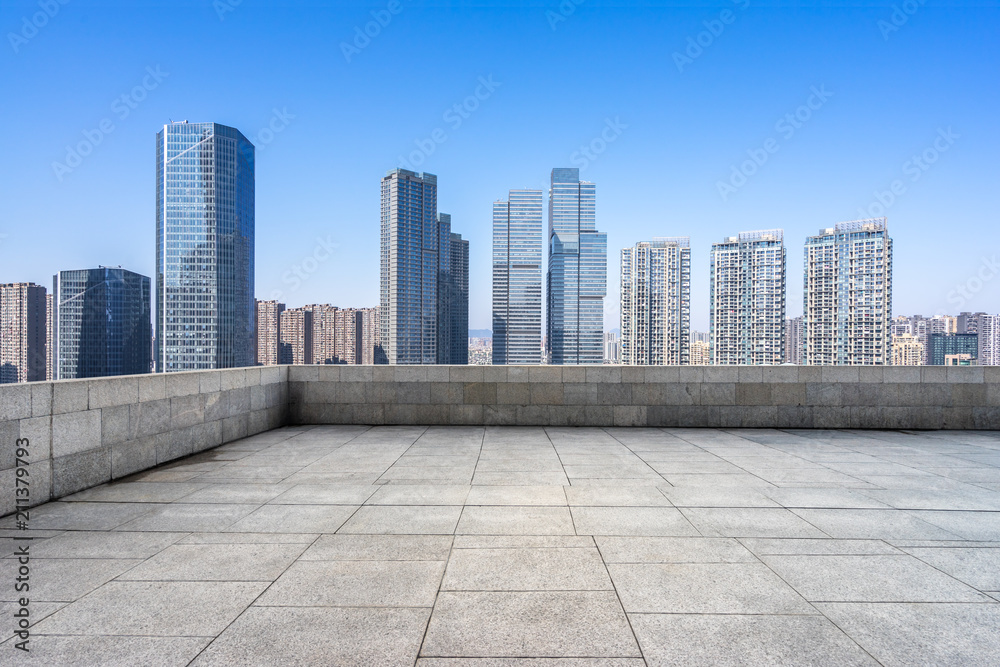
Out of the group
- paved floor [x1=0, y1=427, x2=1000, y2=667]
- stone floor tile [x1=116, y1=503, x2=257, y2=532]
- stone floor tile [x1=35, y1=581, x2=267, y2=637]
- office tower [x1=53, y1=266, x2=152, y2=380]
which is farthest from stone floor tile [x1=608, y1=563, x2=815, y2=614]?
office tower [x1=53, y1=266, x2=152, y2=380]

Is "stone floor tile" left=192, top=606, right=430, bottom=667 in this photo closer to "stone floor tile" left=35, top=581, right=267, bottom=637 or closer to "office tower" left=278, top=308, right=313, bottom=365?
"stone floor tile" left=35, top=581, right=267, bottom=637

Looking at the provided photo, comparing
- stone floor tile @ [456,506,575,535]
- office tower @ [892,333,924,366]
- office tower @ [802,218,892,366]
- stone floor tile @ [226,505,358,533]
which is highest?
office tower @ [802,218,892,366]

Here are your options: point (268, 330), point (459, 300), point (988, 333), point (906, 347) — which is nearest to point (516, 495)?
point (988, 333)

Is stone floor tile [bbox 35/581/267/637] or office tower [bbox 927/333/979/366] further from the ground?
office tower [bbox 927/333/979/366]

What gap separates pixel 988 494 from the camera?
5562 mm

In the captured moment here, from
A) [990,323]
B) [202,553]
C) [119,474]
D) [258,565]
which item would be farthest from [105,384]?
[990,323]

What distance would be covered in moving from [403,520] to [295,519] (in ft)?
3.46

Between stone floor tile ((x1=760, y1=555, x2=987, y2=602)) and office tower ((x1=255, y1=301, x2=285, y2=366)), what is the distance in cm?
8962

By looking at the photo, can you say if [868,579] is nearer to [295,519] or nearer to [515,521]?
[515,521]

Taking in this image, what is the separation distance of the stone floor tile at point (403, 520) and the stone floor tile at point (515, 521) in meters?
0.15

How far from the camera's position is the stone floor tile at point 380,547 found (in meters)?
3.82

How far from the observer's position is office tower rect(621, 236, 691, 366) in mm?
92562

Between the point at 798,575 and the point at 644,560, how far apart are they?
1.08m

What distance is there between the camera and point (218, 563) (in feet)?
12.2
